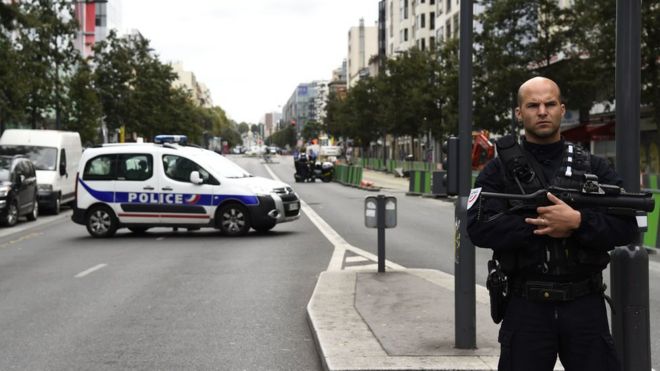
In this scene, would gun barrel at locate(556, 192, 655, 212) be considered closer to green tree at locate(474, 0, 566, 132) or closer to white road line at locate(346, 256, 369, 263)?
white road line at locate(346, 256, 369, 263)

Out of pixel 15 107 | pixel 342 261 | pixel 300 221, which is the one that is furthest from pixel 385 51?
pixel 342 261

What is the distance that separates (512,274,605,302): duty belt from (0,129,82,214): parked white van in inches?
957

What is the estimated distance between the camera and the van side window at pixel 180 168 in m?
17.8

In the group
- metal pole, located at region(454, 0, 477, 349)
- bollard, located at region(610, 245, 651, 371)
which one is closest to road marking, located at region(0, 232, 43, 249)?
metal pole, located at region(454, 0, 477, 349)

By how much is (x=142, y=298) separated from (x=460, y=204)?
477 centimetres

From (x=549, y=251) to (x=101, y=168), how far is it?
51.0ft

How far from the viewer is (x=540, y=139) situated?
12.2 ft

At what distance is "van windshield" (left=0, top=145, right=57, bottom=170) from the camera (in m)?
26.6

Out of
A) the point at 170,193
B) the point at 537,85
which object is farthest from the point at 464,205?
the point at 170,193

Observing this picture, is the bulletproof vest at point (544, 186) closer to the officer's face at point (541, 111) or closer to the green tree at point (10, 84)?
the officer's face at point (541, 111)

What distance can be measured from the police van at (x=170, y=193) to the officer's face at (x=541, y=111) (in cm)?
1396

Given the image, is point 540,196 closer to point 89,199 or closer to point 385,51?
point 89,199

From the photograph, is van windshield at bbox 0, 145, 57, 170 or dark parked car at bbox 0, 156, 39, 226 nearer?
dark parked car at bbox 0, 156, 39, 226

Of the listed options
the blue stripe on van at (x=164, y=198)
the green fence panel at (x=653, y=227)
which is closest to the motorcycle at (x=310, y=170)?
the blue stripe on van at (x=164, y=198)
